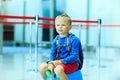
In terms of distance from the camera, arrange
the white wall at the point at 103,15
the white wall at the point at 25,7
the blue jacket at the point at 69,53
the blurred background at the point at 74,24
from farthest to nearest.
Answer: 1. the white wall at the point at 25,7
2. the white wall at the point at 103,15
3. the blurred background at the point at 74,24
4. the blue jacket at the point at 69,53

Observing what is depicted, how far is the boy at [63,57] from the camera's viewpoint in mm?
2909

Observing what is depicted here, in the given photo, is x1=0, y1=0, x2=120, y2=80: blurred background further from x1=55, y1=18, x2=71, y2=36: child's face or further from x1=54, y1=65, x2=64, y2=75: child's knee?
x1=54, y1=65, x2=64, y2=75: child's knee

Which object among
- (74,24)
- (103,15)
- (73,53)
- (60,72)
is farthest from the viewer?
(103,15)

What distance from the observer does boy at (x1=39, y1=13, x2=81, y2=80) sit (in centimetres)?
291

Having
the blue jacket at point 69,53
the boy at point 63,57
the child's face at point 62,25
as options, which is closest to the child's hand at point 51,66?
the boy at point 63,57

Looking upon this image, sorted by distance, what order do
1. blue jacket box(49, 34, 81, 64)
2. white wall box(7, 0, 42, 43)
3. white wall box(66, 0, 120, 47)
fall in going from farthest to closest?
white wall box(7, 0, 42, 43) < white wall box(66, 0, 120, 47) < blue jacket box(49, 34, 81, 64)

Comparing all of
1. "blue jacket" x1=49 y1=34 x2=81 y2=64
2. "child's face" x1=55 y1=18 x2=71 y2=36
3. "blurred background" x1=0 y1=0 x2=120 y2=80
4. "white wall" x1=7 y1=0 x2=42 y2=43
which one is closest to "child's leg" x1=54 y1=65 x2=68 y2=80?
"blue jacket" x1=49 y1=34 x2=81 y2=64

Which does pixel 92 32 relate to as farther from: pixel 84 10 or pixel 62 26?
pixel 62 26

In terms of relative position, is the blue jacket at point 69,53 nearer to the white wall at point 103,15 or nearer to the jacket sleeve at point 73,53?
the jacket sleeve at point 73,53

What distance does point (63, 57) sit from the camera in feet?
10.1

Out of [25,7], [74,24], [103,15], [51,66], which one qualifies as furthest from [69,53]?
[25,7]

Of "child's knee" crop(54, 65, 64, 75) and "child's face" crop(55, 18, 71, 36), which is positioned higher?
"child's face" crop(55, 18, 71, 36)

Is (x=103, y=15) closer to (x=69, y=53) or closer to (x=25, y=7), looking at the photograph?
(x=25, y=7)

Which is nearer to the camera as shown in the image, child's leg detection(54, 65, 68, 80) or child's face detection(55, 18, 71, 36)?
child's leg detection(54, 65, 68, 80)
